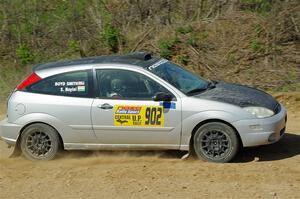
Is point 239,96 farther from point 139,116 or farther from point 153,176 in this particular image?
point 153,176

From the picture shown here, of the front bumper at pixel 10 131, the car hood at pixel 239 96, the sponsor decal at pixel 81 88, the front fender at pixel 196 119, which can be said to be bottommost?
the front bumper at pixel 10 131

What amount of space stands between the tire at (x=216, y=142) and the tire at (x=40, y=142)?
2151 millimetres

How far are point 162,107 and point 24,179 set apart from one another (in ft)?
7.08

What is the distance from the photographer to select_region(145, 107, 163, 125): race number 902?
344 inches

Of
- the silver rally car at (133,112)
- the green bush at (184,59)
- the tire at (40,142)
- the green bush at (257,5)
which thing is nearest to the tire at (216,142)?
the silver rally car at (133,112)

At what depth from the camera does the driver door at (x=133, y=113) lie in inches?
344

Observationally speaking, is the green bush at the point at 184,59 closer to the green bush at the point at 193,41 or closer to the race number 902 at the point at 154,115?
the green bush at the point at 193,41

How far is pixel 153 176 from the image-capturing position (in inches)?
324

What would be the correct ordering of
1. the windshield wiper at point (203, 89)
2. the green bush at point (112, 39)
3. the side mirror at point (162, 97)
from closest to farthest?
the side mirror at point (162, 97)
the windshield wiper at point (203, 89)
the green bush at point (112, 39)

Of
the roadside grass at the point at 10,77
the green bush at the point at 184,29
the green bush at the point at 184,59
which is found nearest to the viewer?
the roadside grass at the point at 10,77

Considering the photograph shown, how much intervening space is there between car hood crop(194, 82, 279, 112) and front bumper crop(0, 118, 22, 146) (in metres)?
2.79

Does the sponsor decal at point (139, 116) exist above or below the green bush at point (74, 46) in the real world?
below

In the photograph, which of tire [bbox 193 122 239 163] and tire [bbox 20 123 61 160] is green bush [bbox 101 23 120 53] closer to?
tire [bbox 20 123 61 160]

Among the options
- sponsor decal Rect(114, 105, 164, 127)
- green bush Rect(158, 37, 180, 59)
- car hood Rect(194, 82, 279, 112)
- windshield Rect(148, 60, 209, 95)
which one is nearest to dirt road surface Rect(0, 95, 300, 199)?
sponsor decal Rect(114, 105, 164, 127)
